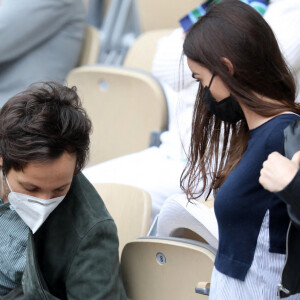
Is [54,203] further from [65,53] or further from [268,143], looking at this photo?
[65,53]

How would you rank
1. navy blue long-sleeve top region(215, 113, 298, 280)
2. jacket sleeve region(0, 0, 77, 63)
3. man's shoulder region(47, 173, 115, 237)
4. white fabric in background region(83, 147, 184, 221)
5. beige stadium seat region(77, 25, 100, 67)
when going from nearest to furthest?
navy blue long-sleeve top region(215, 113, 298, 280) < man's shoulder region(47, 173, 115, 237) < white fabric in background region(83, 147, 184, 221) < jacket sleeve region(0, 0, 77, 63) < beige stadium seat region(77, 25, 100, 67)

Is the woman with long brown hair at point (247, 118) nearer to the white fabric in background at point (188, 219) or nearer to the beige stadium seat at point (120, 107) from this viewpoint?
the white fabric in background at point (188, 219)

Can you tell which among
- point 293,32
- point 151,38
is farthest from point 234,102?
point 151,38

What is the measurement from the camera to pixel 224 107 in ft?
4.89

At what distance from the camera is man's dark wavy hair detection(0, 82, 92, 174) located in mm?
1506

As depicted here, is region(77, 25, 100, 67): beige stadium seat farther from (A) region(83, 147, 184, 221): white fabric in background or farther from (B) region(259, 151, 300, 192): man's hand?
(B) region(259, 151, 300, 192): man's hand

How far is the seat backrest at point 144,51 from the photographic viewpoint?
135 inches

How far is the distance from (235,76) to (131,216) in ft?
2.35

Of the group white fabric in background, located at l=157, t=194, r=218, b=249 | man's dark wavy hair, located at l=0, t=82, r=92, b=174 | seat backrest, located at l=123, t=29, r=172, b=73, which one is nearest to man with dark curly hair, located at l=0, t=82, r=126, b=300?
man's dark wavy hair, located at l=0, t=82, r=92, b=174

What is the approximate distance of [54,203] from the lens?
1.58m

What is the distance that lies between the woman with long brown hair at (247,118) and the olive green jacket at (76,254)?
0.28m

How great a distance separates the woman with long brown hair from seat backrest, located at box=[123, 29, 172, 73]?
1.92 metres

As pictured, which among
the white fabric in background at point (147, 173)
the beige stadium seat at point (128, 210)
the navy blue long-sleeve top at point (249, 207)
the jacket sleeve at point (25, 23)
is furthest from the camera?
the jacket sleeve at point (25, 23)

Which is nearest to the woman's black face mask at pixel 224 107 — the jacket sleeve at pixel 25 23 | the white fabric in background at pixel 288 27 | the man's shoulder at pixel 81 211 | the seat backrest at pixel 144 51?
the man's shoulder at pixel 81 211
